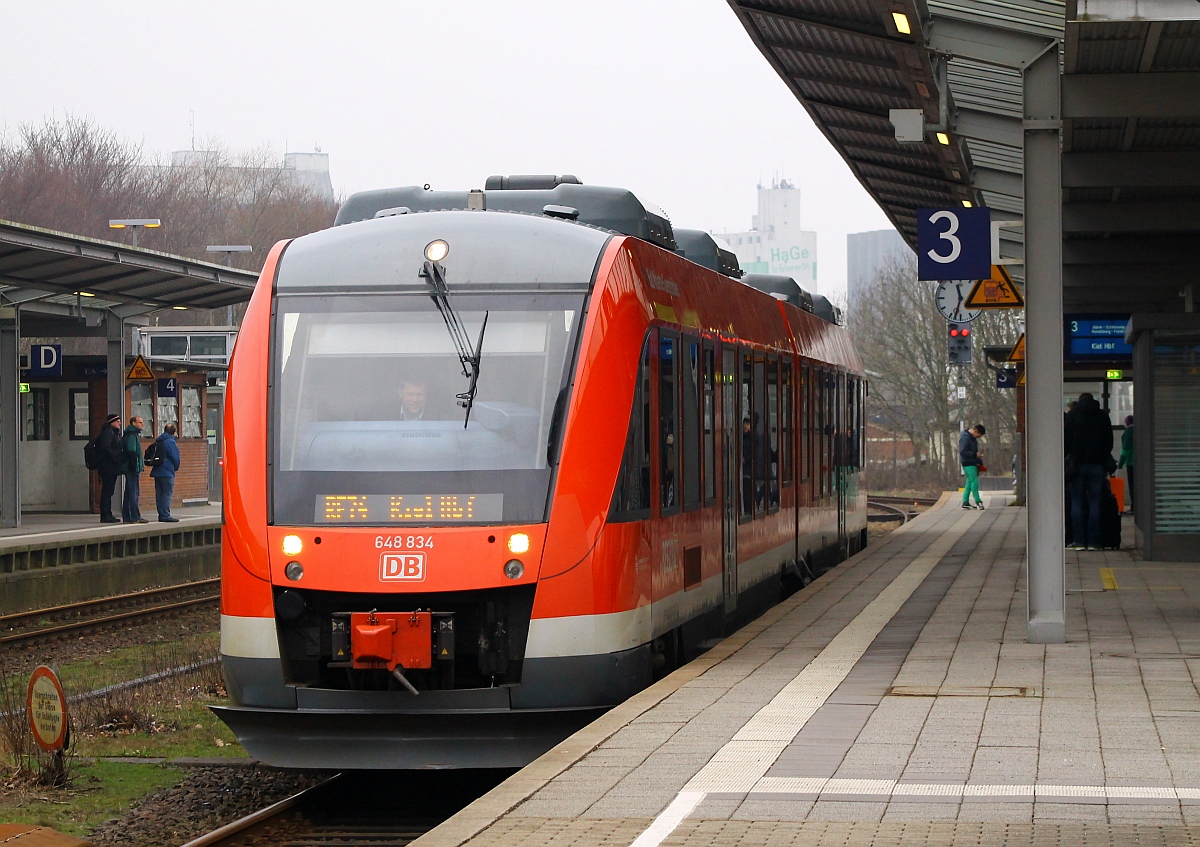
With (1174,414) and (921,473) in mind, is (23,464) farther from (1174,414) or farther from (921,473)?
(921,473)

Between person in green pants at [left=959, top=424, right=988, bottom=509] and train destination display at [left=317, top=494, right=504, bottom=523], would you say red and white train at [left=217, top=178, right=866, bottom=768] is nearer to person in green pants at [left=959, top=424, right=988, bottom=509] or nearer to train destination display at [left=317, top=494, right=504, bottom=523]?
train destination display at [left=317, top=494, right=504, bottom=523]

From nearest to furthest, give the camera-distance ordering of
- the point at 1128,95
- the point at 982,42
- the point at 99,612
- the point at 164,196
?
the point at 982,42, the point at 1128,95, the point at 99,612, the point at 164,196

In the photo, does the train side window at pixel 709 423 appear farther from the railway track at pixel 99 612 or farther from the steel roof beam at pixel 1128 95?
the railway track at pixel 99 612

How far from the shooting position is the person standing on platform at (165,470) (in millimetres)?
26578

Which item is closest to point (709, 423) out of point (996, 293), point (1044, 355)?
point (1044, 355)

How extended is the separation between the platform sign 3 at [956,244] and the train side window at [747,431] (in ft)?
4.62

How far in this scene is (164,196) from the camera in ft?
215

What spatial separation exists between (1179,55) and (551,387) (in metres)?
5.18

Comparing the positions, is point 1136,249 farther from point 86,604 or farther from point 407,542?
point 407,542

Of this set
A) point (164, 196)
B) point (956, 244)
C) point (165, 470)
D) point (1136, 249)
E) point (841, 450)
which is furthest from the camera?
point (164, 196)

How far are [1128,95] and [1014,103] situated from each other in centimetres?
303

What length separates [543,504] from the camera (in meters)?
8.34

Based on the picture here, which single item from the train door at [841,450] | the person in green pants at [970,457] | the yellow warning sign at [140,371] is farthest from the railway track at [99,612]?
the person in green pants at [970,457]

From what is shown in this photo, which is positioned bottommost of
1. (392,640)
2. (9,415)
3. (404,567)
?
(392,640)
